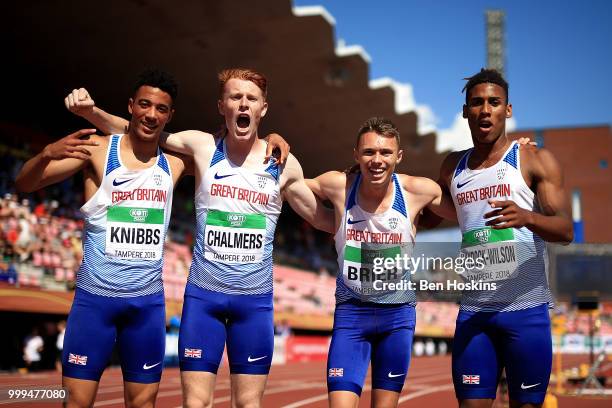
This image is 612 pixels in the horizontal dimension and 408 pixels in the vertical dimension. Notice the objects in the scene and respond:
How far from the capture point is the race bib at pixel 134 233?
4.51 meters

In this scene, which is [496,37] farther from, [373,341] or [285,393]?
[373,341]

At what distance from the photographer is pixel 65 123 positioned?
24.0m

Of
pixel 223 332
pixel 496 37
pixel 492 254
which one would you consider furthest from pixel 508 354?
pixel 496 37

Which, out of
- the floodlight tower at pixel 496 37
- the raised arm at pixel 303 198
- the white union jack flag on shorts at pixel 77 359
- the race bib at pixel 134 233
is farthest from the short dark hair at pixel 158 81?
the floodlight tower at pixel 496 37

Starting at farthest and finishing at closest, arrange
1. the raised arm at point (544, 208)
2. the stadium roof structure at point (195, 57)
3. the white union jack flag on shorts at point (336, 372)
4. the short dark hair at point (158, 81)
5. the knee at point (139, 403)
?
the stadium roof structure at point (195, 57)
the short dark hair at point (158, 81)
the white union jack flag on shorts at point (336, 372)
the knee at point (139, 403)
the raised arm at point (544, 208)

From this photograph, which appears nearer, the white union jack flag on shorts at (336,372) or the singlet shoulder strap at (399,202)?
the white union jack flag on shorts at (336,372)

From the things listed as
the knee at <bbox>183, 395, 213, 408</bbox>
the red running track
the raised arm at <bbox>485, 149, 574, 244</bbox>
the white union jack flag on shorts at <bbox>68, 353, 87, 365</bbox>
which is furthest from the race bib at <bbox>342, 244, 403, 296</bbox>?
the red running track

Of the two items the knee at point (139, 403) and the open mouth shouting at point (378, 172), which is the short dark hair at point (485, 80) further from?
the knee at point (139, 403)

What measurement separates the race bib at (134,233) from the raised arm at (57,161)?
1.16 feet

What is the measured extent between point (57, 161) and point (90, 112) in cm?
40

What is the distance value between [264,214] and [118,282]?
1.02 meters

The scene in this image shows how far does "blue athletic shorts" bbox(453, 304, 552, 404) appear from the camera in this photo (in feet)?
13.9

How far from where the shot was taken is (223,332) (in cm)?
473

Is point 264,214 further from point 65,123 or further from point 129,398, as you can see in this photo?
point 65,123
